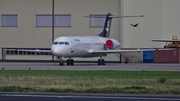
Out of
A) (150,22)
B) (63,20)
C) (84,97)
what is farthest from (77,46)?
(84,97)

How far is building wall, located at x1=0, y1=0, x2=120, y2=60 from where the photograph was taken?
67.4 m

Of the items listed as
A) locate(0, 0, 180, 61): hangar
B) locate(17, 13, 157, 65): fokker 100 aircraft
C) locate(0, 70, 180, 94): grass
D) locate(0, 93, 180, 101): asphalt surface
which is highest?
locate(0, 0, 180, 61): hangar

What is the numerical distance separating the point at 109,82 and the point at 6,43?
42.6 m

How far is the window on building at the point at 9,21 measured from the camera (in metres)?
68.5

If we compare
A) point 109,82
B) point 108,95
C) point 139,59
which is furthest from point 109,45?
point 108,95

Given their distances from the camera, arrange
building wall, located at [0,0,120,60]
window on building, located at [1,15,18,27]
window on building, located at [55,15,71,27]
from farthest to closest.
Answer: window on building, located at [1,15,18,27]
window on building, located at [55,15,71,27]
building wall, located at [0,0,120,60]

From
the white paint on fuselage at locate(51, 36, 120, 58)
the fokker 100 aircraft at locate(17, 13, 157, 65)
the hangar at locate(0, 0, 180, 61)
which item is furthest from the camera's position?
the hangar at locate(0, 0, 180, 61)

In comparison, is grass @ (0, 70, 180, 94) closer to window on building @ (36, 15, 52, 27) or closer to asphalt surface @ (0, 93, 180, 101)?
asphalt surface @ (0, 93, 180, 101)

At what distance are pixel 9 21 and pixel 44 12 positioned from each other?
4523mm

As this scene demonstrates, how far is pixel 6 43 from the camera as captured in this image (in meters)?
68.9

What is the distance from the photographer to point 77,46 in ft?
178

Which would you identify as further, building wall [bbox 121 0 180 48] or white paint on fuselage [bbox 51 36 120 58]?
building wall [bbox 121 0 180 48]

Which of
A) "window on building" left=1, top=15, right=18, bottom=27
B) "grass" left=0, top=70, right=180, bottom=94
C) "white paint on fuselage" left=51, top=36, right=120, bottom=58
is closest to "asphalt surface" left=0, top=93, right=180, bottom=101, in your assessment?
"grass" left=0, top=70, right=180, bottom=94

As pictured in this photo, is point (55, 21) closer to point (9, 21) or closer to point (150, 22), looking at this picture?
point (9, 21)
